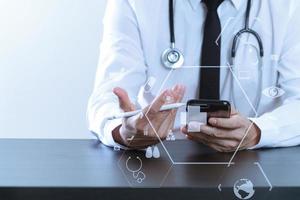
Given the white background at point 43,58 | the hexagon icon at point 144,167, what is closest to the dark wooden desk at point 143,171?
the hexagon icon at point 144,167

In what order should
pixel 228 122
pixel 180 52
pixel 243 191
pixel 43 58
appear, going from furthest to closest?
pixel 43 58, pixel 180 52, pixel 228 122, pixel 243 191

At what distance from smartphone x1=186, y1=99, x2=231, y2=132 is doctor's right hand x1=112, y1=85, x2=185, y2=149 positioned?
2 centimetres

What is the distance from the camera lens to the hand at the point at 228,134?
1.60ft

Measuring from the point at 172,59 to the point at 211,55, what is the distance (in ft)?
0.20

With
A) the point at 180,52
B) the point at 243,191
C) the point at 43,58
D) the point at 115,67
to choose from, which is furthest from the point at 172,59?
the point at 43,58

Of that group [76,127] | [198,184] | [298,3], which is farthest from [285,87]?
[76,127]

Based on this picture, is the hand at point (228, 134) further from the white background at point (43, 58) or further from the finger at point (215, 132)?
the white background at point (43, 58)

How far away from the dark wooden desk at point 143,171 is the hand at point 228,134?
0.01 m

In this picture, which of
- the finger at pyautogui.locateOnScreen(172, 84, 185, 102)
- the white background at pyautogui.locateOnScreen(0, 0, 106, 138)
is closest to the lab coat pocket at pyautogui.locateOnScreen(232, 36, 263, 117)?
the finger at pyautogui.locateOnScreen(172, 84, 185, 102)

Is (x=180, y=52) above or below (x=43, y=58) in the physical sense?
above

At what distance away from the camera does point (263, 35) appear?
578 millimetres

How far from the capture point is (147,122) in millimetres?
469

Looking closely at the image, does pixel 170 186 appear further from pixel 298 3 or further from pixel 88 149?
pixel 298 3

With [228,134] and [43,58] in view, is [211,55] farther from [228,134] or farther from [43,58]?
[43,58]
